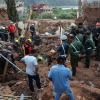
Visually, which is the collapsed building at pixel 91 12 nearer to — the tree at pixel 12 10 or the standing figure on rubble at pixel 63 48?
the tree at pixel 12 10

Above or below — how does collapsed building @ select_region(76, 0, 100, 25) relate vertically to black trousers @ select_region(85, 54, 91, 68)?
above

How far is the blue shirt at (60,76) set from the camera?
10.0 m

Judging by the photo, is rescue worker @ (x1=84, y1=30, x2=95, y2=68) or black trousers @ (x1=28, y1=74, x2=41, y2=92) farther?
rescue worker @ (x1=84, y1=30, x2=95, y2=68)

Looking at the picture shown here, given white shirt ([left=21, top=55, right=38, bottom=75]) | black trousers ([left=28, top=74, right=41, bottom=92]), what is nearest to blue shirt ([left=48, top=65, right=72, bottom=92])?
white shirt ([left=21, top=55, right=38, bottom=75])

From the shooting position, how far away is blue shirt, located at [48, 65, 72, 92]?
10016 mm

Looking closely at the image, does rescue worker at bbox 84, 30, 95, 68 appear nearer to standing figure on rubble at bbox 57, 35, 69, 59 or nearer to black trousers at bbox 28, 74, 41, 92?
standing figure on rubble at bbox 57, 35, 69, 59

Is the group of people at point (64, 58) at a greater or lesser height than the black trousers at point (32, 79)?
greater

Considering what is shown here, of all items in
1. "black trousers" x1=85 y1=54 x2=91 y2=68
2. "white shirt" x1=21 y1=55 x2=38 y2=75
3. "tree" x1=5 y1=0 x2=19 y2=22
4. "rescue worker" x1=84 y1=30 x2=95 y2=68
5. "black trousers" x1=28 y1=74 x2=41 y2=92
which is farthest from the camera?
"tree" x1=5 y1=0 x2=19 y2=22

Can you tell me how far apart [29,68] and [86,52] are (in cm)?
440

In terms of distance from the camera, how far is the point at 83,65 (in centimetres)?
1745

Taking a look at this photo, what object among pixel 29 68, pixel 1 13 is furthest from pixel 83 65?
pixel 1 13

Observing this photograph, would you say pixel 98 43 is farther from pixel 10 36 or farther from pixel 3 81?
pixel 10 36

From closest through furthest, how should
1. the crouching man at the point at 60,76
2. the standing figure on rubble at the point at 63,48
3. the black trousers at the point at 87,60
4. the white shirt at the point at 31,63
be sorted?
the crouching man at the point at 60,76 → the white shirt at the point at 31,63 → the standing figure on rubble at the point at 63,48 → the black trousers at the point at 87,60

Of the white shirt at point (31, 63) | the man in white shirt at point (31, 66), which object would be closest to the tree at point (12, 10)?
the man in white shirt at point (31, 66)
